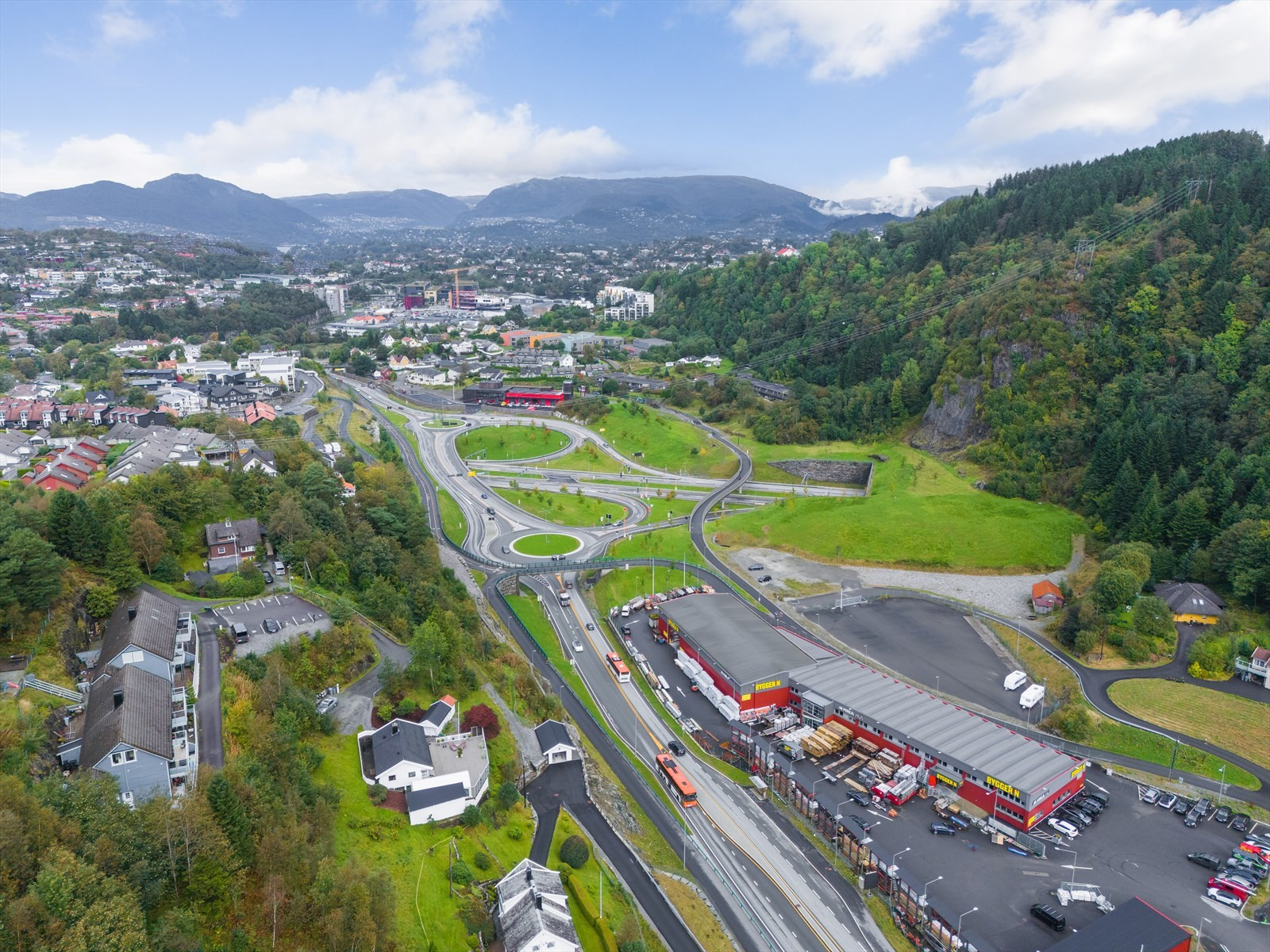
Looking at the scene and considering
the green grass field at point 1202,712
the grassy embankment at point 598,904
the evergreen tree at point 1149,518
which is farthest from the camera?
the evergreen tree at point 1149,518

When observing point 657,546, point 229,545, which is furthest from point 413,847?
point 657,546

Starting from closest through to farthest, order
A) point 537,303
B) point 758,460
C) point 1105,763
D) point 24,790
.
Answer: point 24,790 → point 1105,763 → point 758,460 → point 537,303

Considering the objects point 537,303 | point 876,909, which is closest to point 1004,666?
point 876,909

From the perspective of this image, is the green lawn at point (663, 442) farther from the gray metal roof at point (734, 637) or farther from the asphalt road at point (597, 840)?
the asphalt road at point (597, 840)

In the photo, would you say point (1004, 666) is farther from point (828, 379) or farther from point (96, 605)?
point (828, 379)

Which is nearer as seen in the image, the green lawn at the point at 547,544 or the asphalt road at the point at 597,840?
the asphalt road at the point at 597,840

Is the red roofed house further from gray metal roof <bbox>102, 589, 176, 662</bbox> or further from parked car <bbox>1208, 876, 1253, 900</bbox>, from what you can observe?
gray metal roof <bbox>102, 589, 176, 662</bbox>

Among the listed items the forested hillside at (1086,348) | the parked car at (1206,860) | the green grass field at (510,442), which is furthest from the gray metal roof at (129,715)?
the green grass field at (510,442)

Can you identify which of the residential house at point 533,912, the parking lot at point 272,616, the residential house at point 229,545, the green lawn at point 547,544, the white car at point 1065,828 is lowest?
the green lawn at point 547,544
